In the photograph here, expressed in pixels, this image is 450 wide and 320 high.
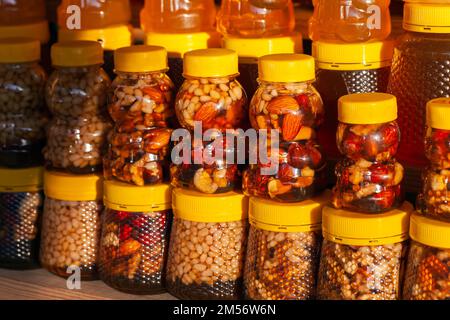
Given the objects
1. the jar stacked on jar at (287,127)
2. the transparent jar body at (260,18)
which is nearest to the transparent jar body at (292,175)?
the jar stacked on jar at (287,127)

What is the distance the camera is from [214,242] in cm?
167

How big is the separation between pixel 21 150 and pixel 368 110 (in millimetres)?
737

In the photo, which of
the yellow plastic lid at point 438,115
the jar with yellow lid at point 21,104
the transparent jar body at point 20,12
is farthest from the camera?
the transparent jar body at point 20,12

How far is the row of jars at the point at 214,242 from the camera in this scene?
1.52m

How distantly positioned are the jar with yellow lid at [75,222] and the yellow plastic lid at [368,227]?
49 cm

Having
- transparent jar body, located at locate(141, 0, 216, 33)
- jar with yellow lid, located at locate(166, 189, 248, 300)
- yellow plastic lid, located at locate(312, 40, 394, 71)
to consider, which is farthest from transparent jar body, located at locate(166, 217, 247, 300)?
transparent jar body, located at locate(141, 0, 216, 33)

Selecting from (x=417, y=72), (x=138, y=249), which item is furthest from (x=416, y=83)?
(x=138, y=249)

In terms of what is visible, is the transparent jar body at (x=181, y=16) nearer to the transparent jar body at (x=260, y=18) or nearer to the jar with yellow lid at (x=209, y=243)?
the transparent jar body at (x=260, y=18)

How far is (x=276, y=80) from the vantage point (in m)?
1.57

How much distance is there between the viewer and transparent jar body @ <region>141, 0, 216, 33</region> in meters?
1.92

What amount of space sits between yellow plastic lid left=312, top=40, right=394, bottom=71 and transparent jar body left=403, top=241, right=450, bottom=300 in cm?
34

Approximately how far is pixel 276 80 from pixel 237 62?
12 cm

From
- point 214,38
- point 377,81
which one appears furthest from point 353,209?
point 214,38
